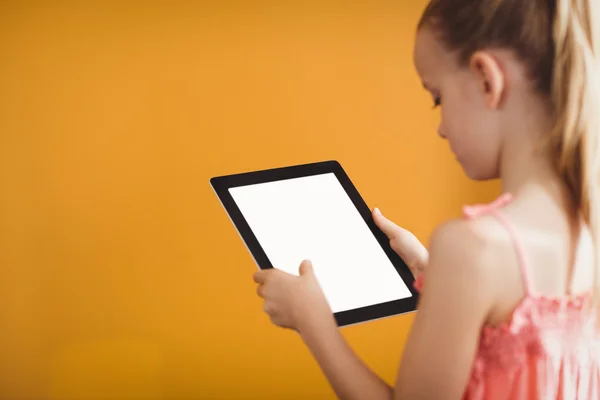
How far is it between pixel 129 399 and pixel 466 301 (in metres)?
1.08

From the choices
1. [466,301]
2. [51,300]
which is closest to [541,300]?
[466,301]

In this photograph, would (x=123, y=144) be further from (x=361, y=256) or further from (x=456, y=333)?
(x=456, y=333)

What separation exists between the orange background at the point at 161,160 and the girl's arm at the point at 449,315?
35.8 inches

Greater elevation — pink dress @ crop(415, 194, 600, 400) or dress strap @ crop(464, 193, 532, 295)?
dress strap @ crop(464, 193, 532, 295)

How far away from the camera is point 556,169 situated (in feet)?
1.97

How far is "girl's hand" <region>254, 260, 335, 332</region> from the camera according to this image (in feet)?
2.25

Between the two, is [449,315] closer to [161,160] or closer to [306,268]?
[306,268]

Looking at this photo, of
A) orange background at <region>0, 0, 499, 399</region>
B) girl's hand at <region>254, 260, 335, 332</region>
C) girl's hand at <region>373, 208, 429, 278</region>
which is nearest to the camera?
girl's hand at <region>254, 260, 335, 332</region>

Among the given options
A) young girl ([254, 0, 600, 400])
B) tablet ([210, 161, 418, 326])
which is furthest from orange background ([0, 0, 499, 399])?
young girl ([254, 0, 600, 400])

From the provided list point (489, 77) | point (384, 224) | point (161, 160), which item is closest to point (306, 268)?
point (384, 224)

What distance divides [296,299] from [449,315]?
0.58 feet

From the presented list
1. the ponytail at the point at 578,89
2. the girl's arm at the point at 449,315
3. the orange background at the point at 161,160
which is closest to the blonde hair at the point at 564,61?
the ponytail at the point at 578,89

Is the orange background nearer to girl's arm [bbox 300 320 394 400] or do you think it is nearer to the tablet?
the tablet

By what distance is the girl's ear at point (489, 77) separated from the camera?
592mm
